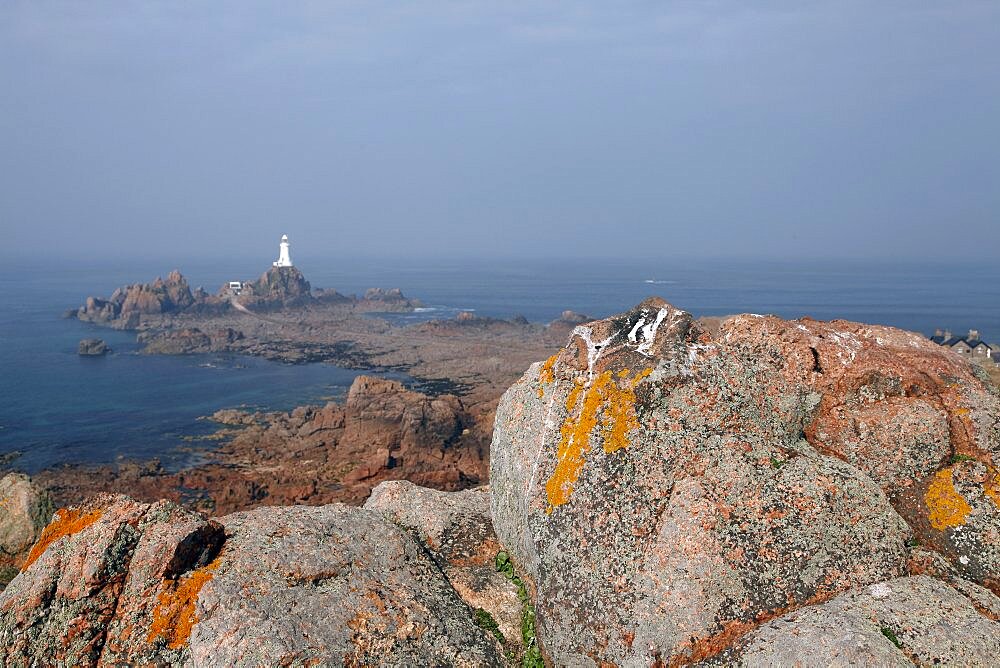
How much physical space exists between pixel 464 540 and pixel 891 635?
6.63m

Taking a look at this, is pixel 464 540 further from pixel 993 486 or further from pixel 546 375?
pixel 993 486

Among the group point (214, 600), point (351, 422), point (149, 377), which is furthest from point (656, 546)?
point (149, 377)

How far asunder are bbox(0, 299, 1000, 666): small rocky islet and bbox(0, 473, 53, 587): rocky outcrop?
3.37 meters

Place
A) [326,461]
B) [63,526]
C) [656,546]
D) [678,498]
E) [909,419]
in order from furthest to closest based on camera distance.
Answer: [326,461], [63,526], [909,419], [678,498], [656,546]

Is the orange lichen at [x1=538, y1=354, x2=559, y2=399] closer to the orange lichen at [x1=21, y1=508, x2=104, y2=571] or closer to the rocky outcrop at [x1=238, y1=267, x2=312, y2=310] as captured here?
the orange lichen at [x1=21, y1=508, x2=104, y2=571]

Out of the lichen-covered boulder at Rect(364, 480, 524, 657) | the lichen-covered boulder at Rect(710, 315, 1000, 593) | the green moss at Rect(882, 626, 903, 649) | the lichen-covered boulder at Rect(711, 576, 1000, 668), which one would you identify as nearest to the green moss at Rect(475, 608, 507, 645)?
the lichen-covered boulder at Rect(364, 480, 524, 657)

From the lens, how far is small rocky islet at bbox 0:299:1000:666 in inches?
305

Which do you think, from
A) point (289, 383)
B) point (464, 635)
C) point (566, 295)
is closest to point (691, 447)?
point (464, 635)

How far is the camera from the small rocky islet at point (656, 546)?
7.74m

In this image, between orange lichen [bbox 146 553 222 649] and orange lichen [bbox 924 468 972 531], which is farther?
orange lichen [bbox 924 468 972 531]

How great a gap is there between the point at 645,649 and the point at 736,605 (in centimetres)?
118

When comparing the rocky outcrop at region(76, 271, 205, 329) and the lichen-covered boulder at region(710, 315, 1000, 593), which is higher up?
the lichen-covered boulder at region(710, 315, 1000, 593)

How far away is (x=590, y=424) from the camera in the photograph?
9.58m

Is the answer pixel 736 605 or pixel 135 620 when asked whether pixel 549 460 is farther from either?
pixel 135 620
